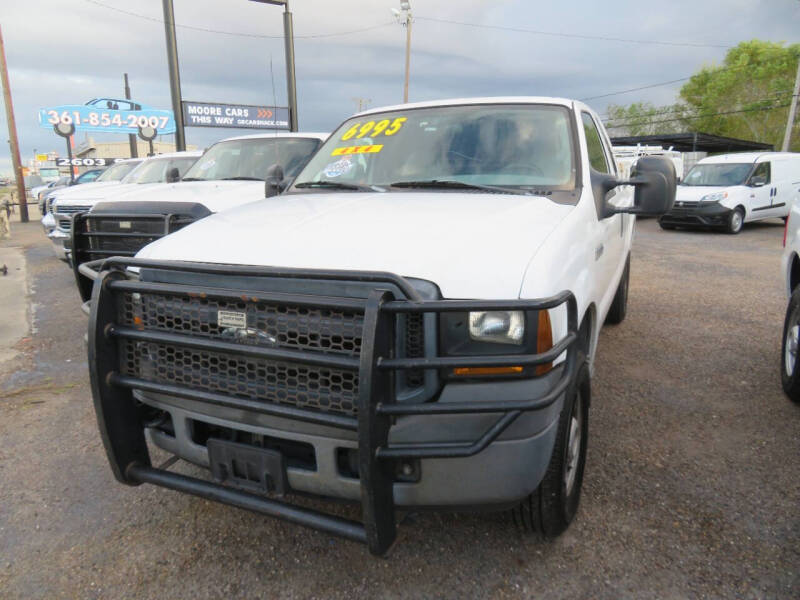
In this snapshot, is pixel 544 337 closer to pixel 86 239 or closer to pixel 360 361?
pixel 360 361

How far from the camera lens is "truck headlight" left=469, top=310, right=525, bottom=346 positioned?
1.93 metres

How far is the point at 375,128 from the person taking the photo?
12.5 ft

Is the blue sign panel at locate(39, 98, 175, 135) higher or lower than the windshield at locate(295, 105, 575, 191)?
higher

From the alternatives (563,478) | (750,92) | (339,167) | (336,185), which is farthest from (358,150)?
(750,92)

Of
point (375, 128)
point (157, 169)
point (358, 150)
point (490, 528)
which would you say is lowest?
point (490, 528)

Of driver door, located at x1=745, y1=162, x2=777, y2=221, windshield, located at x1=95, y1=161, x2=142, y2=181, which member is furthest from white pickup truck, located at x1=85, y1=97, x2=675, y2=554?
driver door, located at x1=745, y1=162, x2=777, y2=221

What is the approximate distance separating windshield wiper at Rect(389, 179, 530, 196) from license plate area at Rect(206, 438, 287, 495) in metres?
1.70

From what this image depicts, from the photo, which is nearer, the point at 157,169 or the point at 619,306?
the point at 619,306

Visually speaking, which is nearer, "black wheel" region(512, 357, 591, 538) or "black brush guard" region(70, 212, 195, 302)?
"black wheel" region(512, 357, 591, 538)

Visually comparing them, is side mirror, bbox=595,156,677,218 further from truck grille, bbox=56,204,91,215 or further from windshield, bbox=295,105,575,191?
truck grille, bbox=56,204,91,215

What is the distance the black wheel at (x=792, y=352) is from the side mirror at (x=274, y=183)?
137 inches

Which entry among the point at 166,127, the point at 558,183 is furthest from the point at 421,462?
the point at 166,127

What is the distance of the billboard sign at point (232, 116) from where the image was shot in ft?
47.8

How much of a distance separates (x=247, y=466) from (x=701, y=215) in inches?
578
